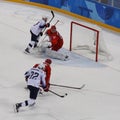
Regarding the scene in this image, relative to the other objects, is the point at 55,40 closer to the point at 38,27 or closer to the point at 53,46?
the point at 53,46

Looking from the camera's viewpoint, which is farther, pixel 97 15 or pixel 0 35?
pixel 97 15

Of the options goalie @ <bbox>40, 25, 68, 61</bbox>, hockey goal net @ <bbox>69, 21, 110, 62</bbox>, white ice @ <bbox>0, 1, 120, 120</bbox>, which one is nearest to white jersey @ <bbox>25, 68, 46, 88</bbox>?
→ white ice @ <bbox>0, 1, 120, 120</bbox>

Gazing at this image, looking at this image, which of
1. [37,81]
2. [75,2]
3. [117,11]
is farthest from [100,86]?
[75,2]

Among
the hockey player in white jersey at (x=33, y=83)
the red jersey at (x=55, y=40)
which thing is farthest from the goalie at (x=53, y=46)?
the hockey player in white jersey at (x=33, y=83)

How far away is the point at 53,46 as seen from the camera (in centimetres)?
1270

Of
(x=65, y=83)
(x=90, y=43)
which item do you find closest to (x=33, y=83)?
(x=65, y=83)

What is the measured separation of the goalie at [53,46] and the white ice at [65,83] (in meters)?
0.21

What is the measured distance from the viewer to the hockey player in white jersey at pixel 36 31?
12521 millimetres

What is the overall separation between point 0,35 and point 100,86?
5039 mm

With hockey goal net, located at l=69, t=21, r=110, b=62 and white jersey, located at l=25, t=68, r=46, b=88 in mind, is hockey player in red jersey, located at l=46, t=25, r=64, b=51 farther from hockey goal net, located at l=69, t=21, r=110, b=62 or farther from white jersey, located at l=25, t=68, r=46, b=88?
white jersey, located at l=25, t=68, r=46, b=88

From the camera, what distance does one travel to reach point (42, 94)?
994 cm

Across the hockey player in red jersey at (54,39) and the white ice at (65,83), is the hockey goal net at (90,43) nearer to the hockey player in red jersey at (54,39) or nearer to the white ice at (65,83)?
the white ice at (65,83)

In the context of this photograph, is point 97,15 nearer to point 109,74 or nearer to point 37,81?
point 109,74

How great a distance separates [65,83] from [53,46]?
7.20 ft
